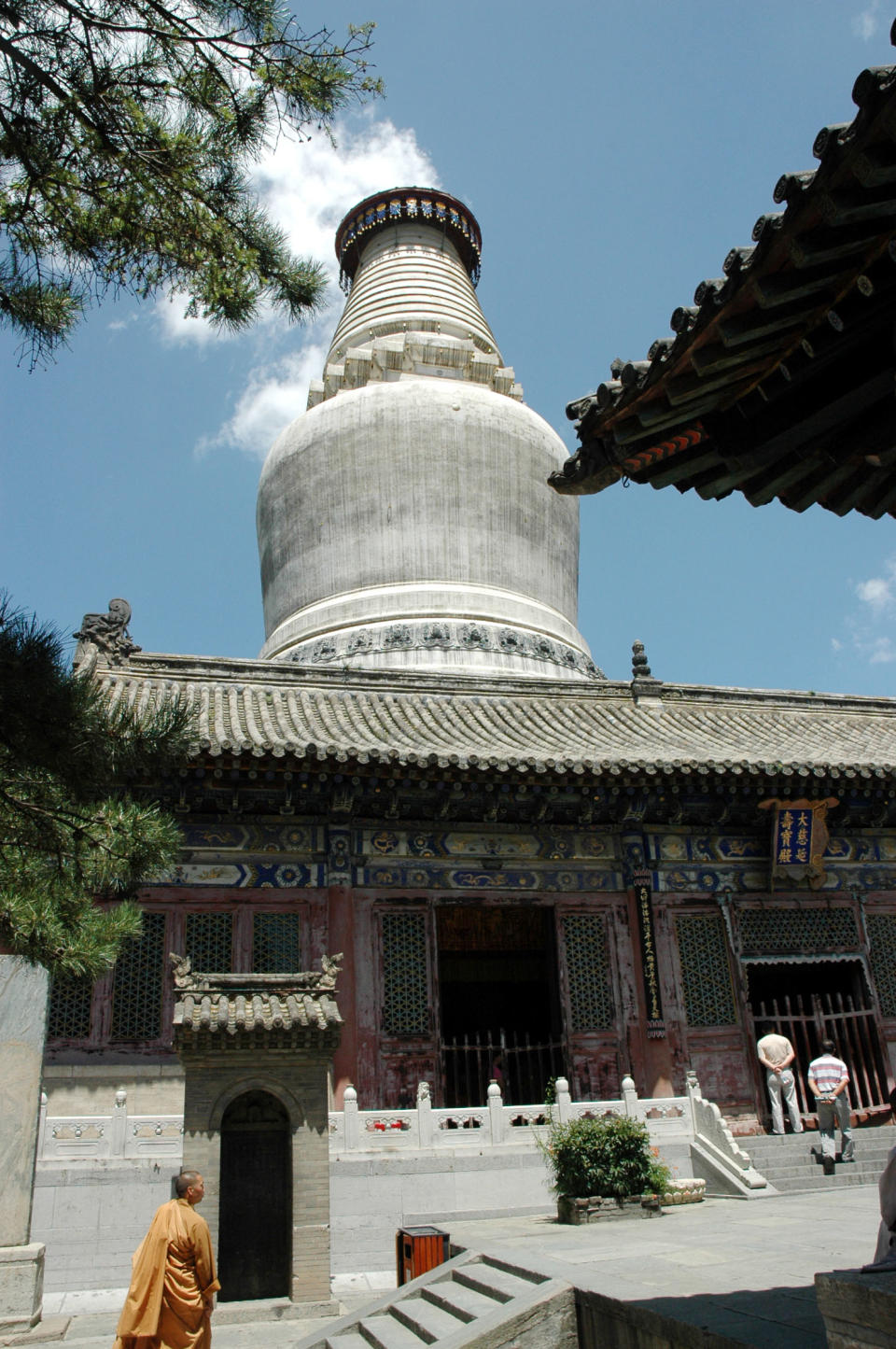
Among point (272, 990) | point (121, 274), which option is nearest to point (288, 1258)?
point (272, 990)

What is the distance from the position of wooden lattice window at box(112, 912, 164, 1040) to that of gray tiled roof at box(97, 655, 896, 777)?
236cm

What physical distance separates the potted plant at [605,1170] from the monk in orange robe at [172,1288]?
3.83 metres

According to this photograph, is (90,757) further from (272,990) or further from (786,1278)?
(272,990)

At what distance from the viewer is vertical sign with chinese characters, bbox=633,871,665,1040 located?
12.8m

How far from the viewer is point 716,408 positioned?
437 cm

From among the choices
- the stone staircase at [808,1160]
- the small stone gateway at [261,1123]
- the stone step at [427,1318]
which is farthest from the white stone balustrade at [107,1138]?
the stone staircase at [808,1160]

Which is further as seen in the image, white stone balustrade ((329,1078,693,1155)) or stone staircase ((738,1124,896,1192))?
stone staircase ((738,1124,896,1192))

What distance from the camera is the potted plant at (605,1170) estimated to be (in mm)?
9273

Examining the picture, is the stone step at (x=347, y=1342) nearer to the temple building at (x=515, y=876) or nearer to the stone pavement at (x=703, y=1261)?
the stone pavement at (x=703, y=1261)

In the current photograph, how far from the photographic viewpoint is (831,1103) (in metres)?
11.5

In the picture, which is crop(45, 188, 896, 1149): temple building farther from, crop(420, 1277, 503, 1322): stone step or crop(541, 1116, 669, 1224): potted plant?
crop(420, 1277, 503, 1322): stone step

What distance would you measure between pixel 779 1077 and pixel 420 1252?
599 centimetres

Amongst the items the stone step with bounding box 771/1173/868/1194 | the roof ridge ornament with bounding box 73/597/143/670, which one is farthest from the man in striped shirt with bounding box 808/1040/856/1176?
the roof ridge ornament with bounding box 73/597/143/670

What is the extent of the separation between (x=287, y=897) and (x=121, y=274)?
26.6 feet
